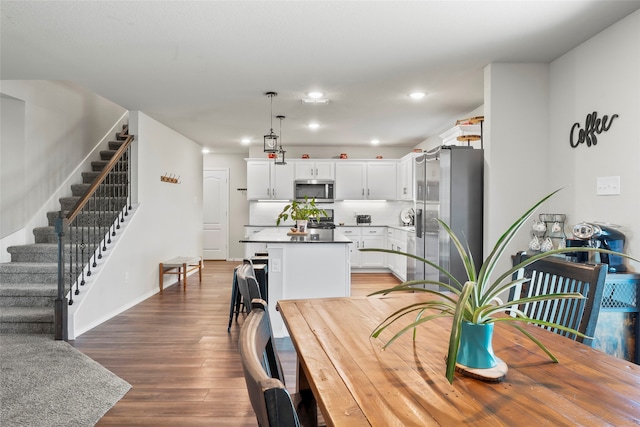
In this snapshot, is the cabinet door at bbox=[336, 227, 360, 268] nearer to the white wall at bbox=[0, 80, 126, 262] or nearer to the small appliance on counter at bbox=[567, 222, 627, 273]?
the white wall at bbox=[0, 80, 126, 262]

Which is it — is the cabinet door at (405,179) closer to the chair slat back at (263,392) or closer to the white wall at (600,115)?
the white wall at (600,115)

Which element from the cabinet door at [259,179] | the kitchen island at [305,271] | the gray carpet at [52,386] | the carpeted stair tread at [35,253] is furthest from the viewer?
the cabinet door at [259,179]

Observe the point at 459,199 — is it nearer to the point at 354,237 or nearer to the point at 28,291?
the point at 354,237

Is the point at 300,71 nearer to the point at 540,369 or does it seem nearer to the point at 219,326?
the point at 219,326

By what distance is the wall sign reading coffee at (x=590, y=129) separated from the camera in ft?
10.00

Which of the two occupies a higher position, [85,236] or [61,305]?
[85,236]

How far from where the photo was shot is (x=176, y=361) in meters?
3.31

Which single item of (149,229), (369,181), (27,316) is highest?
(369,181)

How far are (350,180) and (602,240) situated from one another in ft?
18.7

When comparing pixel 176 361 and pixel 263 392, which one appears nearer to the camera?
pixel 263 392

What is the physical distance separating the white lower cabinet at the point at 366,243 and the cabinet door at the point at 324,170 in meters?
1.09

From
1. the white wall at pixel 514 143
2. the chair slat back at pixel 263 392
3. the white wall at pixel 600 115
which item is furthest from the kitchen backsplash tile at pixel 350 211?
the chair slat back at pixel 263 392

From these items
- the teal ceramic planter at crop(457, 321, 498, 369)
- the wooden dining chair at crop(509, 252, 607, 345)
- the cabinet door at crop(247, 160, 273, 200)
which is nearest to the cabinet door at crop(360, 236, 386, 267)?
the cabinet door at crop(247, 160, 273, 200)

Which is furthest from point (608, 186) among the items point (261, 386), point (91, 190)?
point (91, 190)
